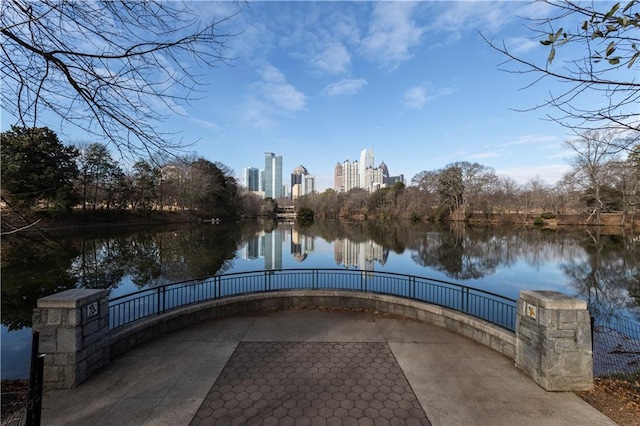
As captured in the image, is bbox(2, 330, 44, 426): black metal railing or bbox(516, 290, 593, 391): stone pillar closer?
bbox(2, 330, 44, 426): black metal railing

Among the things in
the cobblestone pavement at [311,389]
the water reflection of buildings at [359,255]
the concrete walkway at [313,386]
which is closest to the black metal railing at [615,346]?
the concrete walkway at [313,386]

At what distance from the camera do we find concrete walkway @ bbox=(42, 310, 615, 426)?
12.1 feet

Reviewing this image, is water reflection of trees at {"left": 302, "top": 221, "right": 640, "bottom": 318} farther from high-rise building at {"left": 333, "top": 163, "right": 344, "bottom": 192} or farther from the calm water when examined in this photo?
high-rise building at {"left": 333, "top": 163, "right": 344, "bottom": 192}

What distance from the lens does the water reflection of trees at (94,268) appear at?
12.0m

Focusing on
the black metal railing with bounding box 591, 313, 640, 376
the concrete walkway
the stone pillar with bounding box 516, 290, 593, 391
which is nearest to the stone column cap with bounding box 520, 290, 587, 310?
the stone pillar with bounding box 516, 290, 593, 391

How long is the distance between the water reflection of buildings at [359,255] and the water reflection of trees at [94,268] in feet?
28.8

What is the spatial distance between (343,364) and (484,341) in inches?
119

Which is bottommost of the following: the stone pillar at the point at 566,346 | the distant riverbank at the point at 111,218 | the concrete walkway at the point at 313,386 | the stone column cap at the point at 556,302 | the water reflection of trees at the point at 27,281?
the water reflection of trees at the point at 27,281

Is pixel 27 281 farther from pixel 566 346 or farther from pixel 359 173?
pixel 359 173

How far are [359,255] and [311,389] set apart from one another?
2061 cm

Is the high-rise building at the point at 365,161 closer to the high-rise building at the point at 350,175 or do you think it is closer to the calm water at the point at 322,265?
the high-rise building at the point at 350,175

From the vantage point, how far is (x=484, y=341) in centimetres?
585

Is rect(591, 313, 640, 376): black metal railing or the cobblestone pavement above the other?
the cobblestone pavement

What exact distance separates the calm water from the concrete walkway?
3.90 m
